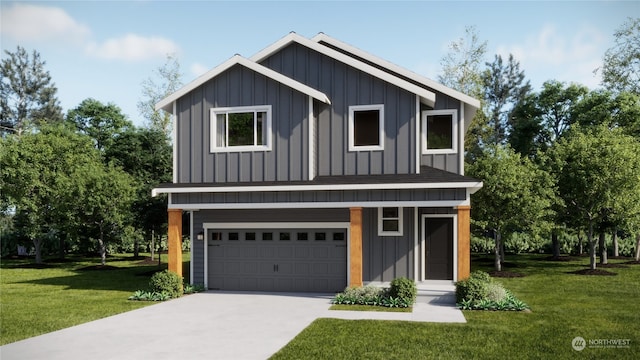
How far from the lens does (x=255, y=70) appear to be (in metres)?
16.9

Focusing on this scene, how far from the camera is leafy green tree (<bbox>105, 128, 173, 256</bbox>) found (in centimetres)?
2500

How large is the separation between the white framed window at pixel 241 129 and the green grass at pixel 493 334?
22.7 feet

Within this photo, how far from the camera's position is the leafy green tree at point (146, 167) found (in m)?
25.0

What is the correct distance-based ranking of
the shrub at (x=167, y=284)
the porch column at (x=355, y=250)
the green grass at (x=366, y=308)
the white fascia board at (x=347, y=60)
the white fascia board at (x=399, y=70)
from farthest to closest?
the white fascia board at (x=399, y=70), the white fascia board at (x=347, y=60), the shrub at (x=167, y=284), the porch column at (x=355, y=250), the green grass at (x=366, y=308)

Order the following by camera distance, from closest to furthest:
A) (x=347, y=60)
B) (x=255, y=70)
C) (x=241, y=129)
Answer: (x=255, y=70)
(x=347, y=60)
(x=241, y=129)

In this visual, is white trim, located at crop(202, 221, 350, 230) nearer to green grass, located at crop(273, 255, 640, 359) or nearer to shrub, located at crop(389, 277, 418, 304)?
shrub, located at crop(389, 277, 418, 304)

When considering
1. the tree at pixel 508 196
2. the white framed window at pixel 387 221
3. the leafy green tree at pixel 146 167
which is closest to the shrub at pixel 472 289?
the white framed window at pixel 387 221

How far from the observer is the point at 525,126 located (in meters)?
37.4

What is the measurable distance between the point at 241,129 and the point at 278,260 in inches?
185

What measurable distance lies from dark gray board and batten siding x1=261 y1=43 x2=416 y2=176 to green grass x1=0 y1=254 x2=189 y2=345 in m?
7.63

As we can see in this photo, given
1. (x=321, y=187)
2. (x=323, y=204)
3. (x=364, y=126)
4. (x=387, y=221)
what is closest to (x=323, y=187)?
(x=321, y=187)

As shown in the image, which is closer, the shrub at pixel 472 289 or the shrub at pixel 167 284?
the shrub at pixel 472 289

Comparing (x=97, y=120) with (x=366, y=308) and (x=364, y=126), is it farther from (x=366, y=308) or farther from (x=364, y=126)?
(x=366, y=308)

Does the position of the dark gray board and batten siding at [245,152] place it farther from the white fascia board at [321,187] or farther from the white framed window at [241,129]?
the white fascia board at [321,187]
